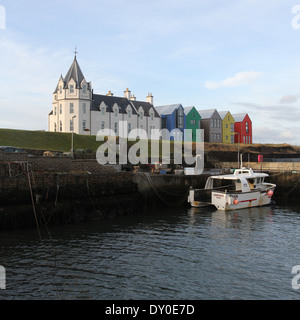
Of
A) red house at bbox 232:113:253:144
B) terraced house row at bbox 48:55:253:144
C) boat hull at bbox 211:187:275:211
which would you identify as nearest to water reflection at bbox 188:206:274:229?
boat hull at bbox 211:187:275:211

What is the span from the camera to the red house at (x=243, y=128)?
274 feet

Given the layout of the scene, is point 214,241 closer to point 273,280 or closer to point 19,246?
point 273,280

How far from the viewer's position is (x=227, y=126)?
269 ft

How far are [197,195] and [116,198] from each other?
858cm

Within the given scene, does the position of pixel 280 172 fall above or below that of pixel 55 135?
below

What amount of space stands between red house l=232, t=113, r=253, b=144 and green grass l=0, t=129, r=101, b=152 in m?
42.7

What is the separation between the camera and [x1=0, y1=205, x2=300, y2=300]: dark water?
42.0 feet

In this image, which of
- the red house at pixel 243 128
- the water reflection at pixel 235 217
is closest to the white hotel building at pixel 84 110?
the red house at pixel 243 128

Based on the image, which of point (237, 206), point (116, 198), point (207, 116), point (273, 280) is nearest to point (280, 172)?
point (237, 206)

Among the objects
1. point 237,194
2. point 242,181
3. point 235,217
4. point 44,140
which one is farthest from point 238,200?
point 44,140

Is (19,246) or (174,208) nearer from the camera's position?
(19,246)

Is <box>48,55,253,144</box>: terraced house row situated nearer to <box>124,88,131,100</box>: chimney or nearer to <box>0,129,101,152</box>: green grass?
<box>124,88,131,100</box>: chimney

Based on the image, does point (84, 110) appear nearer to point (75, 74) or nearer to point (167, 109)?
point (75, 74)
